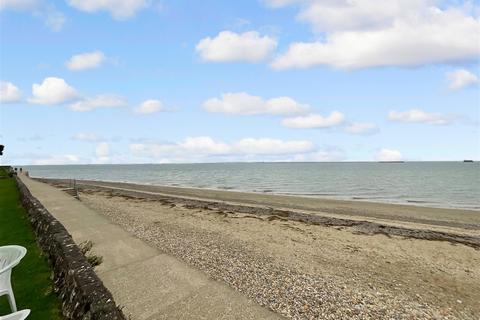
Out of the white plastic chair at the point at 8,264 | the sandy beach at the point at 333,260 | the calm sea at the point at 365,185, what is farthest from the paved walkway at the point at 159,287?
the calm sea at the point at 365,185

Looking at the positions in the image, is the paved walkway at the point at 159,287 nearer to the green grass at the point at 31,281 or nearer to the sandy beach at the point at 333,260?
the sandy beach at the point at 333,260

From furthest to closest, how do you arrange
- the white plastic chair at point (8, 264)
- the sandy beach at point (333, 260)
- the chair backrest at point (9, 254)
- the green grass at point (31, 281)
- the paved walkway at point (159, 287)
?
the sandy beach at point (333, 260) < the paved walkway at point (159, 287) < the green grass at point (31, 281) < the chair backrest at point (9, 254) < the white plastic chair at point (8, 264)

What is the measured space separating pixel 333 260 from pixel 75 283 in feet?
26.8

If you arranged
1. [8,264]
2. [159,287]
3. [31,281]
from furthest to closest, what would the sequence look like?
[31,281], [159,287], [8,264]

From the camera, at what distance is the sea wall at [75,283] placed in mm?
4247

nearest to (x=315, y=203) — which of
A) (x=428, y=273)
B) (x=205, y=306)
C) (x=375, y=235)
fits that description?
(x=375, y=235)

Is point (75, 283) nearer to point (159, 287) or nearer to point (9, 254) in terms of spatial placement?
point (9, 254)

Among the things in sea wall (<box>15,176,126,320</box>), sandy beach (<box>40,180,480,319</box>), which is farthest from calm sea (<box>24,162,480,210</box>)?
sea wall (<box>15,176,126,320</box>)

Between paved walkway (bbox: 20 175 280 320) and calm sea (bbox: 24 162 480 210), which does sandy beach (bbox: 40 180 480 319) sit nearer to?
paved walkway (bbox: 20 175 280 320)

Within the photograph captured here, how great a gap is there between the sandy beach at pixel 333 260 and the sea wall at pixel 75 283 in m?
3.46

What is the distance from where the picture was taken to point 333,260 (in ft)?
35.2

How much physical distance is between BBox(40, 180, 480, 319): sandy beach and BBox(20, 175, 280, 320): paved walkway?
87cm

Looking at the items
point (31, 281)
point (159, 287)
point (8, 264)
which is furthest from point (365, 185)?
point (8, 264)

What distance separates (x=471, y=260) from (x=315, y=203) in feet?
55.7
